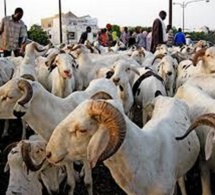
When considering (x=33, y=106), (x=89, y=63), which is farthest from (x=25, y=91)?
(x=89, y=63)

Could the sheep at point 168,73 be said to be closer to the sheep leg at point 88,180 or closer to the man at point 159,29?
the man at point 159,29

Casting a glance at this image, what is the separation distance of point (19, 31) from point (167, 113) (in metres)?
7.26

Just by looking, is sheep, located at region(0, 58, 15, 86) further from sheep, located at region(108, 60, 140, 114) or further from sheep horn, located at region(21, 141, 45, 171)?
sheep horn, located at region(21, 141, 45, 171)

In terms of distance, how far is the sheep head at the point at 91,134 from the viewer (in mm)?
4000

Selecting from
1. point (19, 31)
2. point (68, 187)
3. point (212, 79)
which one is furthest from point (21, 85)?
point (19, 31)

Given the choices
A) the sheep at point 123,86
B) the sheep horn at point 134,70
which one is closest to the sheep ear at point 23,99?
the sheep at point 123,86

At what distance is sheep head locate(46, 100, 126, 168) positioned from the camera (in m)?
4.00

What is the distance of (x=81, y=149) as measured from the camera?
4285 mm

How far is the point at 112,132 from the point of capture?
4008 mm

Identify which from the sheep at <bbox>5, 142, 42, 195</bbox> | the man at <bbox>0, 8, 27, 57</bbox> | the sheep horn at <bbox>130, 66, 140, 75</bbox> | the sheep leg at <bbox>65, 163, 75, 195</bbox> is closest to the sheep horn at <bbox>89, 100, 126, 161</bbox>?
the sheep at <bbox>5, 142, 42, 195</bbox>

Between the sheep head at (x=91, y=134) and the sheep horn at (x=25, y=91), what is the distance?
1.58m

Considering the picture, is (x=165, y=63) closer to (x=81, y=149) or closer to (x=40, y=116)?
(x=40, y=116)

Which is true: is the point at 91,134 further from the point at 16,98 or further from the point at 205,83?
the point at 205,83

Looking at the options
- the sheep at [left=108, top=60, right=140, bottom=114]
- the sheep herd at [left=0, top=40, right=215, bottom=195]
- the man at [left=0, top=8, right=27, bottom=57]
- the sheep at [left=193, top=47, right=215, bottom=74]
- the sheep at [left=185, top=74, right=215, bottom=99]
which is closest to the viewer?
the sheep herd at [left=0, top=40, right=215, bottom=195]
